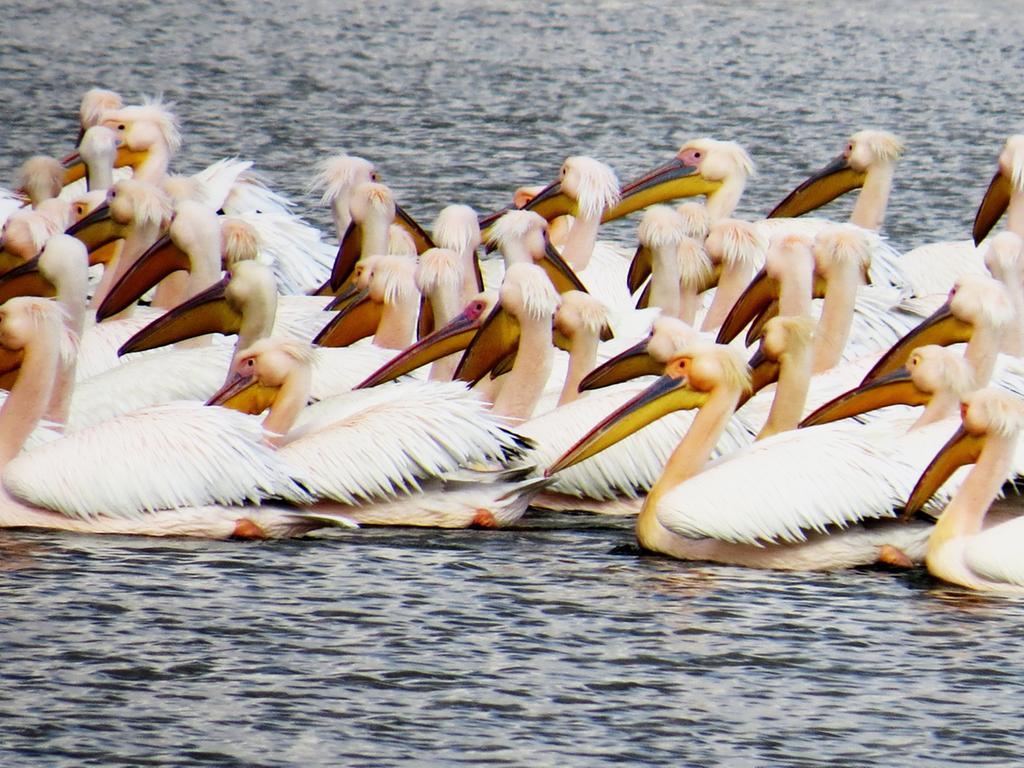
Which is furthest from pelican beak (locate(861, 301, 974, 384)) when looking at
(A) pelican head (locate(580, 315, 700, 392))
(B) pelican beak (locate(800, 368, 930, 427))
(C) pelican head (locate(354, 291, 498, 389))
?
(C) pelican head (locate(354, 291, 498, 389))

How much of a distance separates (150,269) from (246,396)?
1.63m

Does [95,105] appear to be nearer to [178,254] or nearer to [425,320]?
[178,254]

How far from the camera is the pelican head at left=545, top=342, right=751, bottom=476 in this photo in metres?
6.81

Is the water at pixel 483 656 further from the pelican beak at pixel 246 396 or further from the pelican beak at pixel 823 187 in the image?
the pelican beak at pixel 823 187

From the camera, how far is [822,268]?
825cm

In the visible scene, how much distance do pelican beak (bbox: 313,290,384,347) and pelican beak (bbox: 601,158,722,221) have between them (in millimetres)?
2439

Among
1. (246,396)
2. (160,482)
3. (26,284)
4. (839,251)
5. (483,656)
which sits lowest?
(483,656)

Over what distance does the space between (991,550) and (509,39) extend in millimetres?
17223

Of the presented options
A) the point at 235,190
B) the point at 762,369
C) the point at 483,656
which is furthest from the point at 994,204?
the point at 483,656

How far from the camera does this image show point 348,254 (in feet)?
30.9

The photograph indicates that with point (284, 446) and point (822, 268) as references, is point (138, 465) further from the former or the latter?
point (822, 268)

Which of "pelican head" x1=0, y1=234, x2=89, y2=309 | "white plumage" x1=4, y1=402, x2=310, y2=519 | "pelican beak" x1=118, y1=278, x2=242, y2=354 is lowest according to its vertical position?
"white plumage" x1=4, y1=402, x2=310, y2=519

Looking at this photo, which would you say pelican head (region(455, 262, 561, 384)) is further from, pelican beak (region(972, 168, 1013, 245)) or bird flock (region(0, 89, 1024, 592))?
pelican beak (region(972, 168, 1013, 245))

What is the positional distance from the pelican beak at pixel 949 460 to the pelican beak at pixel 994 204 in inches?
143
